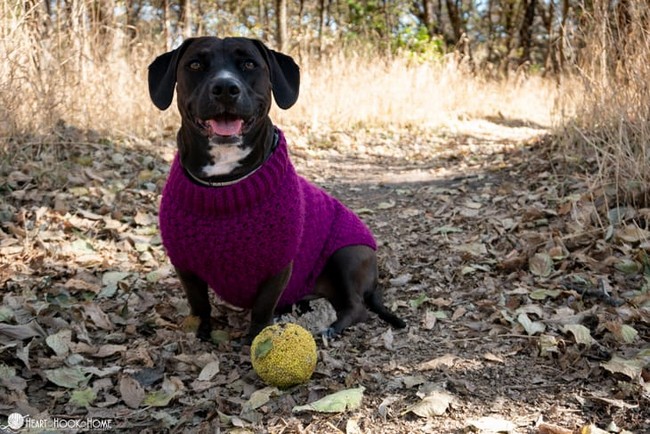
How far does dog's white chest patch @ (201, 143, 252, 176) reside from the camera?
8.38 feet

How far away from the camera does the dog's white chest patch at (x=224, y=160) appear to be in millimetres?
2555

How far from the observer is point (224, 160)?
2.57 meters

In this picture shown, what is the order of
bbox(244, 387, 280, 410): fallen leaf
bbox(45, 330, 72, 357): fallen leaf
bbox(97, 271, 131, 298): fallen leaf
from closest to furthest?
bbox(244, 387, 280, 410): fallen leaf
bbox(45, 330, 72, 357): fallen leaf
bbox(97, 271, 131, 298): fallen leaf

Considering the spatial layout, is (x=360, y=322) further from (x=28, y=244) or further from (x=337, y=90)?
(x=337, y=90)

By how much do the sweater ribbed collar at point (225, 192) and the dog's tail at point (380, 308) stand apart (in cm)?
89

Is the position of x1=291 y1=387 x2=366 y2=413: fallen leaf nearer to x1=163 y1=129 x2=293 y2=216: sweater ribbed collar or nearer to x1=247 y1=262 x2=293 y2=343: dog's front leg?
x1=247 y1=262 x2=293 y2=343: dog's front leg

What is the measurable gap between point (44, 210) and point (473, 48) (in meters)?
19.6

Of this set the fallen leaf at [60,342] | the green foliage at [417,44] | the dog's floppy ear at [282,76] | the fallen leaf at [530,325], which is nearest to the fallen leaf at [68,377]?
the fallen leaf at [60,342]

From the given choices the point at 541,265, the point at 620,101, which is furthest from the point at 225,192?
the point at 620,101

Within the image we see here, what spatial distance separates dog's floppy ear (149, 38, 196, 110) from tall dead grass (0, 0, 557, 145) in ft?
6.58

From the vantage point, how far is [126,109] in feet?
20.5

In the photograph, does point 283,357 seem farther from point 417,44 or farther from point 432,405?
point 417,44

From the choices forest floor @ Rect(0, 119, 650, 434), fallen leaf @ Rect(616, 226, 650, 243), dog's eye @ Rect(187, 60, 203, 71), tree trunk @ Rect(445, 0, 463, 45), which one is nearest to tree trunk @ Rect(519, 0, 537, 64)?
tree trunk @ Rect(445, 0, 463, 45)

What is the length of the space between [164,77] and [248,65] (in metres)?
0.41
